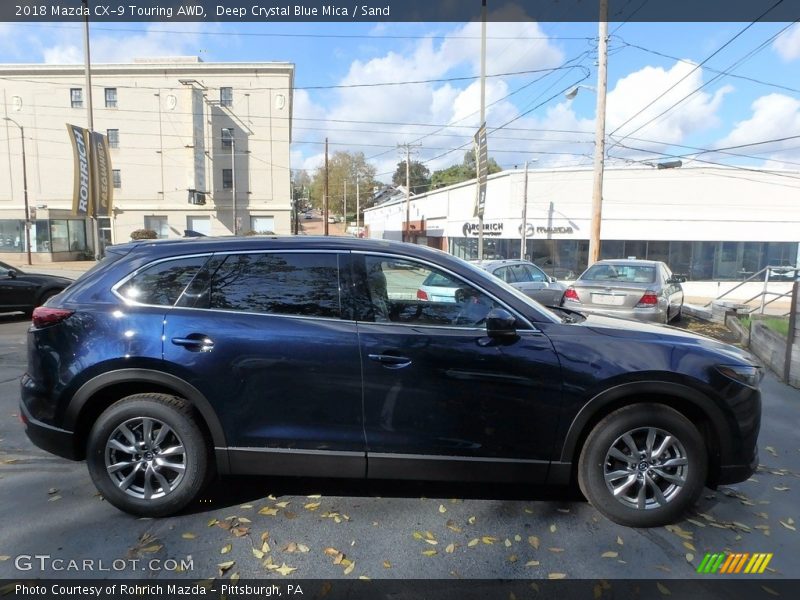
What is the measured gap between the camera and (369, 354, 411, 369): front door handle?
304 cm

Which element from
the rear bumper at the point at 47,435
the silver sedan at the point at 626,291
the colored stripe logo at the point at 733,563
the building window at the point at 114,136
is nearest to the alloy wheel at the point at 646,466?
the colored stripe logo at the point at 733,563

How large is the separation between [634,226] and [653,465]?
32.9 m

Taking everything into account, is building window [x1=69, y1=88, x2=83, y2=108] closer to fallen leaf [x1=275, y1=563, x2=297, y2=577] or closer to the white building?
the white building

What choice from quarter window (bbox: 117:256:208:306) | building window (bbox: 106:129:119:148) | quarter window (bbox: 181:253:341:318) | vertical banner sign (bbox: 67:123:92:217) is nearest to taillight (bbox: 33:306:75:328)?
quarter window (bbox: 117:256:208:306)

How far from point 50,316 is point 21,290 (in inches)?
363

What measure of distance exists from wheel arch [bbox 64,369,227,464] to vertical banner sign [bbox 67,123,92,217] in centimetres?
2161

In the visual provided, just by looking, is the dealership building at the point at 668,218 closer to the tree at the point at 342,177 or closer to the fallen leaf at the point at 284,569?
the fallen leaf at the point at 284,569

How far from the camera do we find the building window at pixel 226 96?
39844 mm

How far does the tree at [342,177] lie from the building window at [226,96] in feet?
159

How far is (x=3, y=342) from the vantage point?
845cm

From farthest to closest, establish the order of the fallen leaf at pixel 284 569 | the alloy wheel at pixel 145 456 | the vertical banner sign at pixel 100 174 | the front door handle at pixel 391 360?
the vertical banner sign at pixel 100 174, the alloy wheel at pixel 145 456, the front door handle at pixel 391 360, the fallen leaf at pixel 284 569

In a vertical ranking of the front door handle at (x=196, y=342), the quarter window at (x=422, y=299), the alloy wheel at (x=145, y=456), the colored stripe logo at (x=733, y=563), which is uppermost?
the quarter window at (x=422, y=299)

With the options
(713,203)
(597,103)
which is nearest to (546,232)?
(713,203)

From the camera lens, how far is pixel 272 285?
325 centimetres
